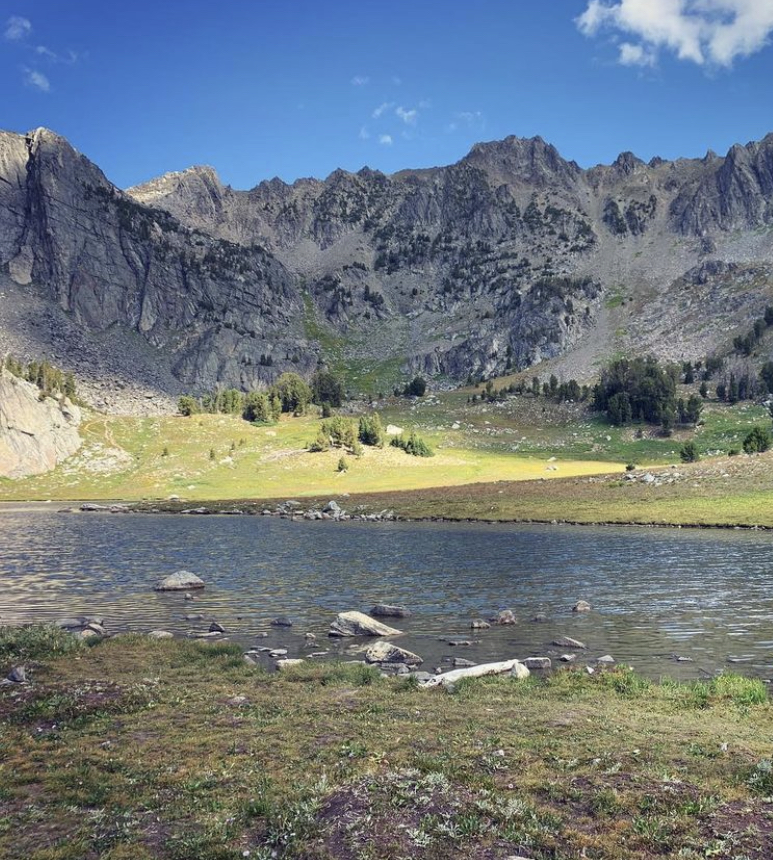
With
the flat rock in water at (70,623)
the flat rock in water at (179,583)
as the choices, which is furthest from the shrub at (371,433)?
the flat rock in water at (70,623)

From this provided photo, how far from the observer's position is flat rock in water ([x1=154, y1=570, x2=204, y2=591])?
39.2m

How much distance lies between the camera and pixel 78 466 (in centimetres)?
11619

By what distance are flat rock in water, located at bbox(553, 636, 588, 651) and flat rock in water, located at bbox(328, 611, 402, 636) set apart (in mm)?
6830

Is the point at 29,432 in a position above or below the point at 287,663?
above

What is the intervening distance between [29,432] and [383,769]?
120461 mm

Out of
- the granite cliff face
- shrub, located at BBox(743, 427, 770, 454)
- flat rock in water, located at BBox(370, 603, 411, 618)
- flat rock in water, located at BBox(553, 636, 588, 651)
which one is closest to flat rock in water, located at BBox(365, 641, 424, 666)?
flat rock in water, located at BBox(553, 636, 588, 651)

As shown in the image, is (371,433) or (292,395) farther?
(292,395)

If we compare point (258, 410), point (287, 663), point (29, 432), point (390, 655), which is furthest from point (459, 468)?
point (287, 663)

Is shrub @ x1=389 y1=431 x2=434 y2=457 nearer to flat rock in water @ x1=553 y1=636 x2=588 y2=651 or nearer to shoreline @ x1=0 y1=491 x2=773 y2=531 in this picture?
shoreline @ x1=0 y1=491 x2=773 y2=531

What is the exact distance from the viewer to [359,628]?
28.4 metres

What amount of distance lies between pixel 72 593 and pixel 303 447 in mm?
85593

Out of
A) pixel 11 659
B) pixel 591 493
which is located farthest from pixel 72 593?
pixel 591 493

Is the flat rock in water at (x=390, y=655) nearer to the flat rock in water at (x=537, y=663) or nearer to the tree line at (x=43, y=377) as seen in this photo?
the flat rock in water at (x=537, y=663)

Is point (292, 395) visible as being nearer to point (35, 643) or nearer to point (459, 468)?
point (459, 468)
